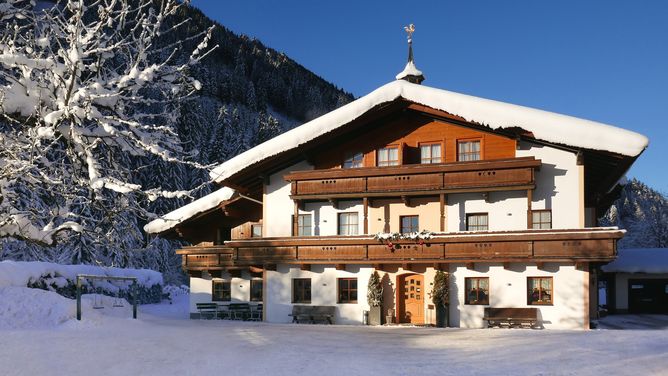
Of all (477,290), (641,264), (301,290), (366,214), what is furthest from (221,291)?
(641,264)

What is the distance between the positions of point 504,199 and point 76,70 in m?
19.5

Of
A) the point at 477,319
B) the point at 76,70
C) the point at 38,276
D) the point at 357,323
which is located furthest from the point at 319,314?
the point at 76,70

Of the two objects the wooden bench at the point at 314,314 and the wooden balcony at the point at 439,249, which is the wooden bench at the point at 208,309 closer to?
the wooden balcony at the point at 439,249

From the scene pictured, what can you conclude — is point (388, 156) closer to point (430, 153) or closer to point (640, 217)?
point (430, 153)

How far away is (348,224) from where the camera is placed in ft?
86.8

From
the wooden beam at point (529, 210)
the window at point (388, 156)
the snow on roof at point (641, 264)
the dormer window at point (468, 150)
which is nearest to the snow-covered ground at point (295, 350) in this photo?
the wooden beam at point (529, 210)

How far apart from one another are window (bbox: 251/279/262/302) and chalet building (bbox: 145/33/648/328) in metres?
0.05

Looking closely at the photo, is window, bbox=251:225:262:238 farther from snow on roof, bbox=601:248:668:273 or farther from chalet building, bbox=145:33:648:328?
snow on roof, bbox=601:248:668:273

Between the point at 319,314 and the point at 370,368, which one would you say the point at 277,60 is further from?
the point at 370,368

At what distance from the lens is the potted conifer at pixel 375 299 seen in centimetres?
2456

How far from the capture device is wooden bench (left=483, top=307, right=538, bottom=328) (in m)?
22.5

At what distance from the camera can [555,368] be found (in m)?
12.6

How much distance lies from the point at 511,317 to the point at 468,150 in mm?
6715

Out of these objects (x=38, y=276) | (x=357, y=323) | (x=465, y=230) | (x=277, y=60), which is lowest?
(x=357, y=323)
